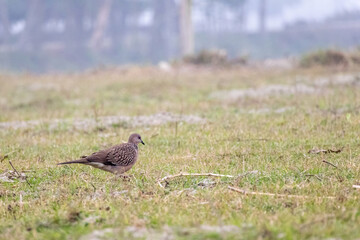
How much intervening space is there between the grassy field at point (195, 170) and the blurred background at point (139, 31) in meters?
43.9

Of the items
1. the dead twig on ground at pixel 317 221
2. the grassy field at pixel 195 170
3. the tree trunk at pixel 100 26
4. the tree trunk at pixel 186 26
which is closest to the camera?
the dead twig on ground at pixel 317 221

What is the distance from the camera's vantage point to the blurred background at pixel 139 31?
61.7 m

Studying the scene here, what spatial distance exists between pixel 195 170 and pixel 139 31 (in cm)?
6233

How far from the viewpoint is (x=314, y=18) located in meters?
69.9

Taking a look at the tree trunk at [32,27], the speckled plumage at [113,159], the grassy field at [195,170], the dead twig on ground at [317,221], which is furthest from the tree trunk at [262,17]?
the dead twig on ground at [317,221]

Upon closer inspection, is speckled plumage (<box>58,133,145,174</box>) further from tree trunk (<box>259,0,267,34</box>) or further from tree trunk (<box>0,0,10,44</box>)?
tree trunk (<box>0,0,10,44</box>)

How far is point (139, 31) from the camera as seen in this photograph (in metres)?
69.3

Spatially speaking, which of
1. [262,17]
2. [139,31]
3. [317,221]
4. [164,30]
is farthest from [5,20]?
[317,221]

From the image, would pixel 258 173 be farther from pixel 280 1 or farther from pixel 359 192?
pixel 280 1

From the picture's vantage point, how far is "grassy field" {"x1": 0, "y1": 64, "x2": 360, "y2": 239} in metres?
5.55

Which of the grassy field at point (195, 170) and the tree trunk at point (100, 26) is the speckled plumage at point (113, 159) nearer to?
the grassy field at point (195, 170)

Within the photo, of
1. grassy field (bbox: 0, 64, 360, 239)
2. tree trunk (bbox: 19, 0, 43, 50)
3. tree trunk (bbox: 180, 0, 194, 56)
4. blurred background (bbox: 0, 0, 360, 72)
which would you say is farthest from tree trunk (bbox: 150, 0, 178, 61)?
grassy field (bbox: 0, 64, 360, 239)

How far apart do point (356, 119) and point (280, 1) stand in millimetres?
67983

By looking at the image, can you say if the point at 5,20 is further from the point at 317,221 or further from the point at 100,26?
the point at 317,221
